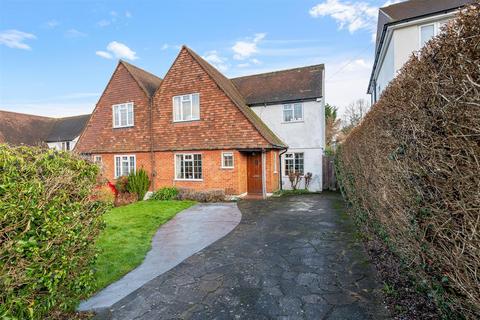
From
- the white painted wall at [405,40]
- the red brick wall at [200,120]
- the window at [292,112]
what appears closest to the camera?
the white painted wall at [405,40]

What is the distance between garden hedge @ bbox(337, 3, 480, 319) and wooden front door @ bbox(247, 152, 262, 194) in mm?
11357

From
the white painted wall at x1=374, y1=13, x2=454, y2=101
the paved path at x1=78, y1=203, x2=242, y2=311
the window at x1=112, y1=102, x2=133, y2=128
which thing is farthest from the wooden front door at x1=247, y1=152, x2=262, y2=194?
the window at x1=112, y1=102, x2=133, y2=128

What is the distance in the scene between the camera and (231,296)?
151 inches

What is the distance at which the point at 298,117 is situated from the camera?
53.1 feet

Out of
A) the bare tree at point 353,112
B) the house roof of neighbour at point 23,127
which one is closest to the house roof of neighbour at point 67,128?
the house roof of neighbour at point 23,127

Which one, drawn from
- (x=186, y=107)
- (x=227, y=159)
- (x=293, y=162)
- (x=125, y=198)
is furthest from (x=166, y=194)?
(x=293, y=162)

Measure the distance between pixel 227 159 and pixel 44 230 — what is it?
11437mm

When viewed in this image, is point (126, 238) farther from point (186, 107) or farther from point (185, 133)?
point (186, 107)

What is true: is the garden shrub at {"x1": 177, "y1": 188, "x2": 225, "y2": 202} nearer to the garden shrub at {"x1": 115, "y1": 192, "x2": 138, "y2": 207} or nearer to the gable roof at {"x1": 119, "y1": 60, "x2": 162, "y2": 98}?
the garden shrub at {"x1": 115, "y1": 192, "x2": 138, "y2": 207}

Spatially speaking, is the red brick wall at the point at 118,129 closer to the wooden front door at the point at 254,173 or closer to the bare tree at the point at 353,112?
the wooden front door at the point at 254,173

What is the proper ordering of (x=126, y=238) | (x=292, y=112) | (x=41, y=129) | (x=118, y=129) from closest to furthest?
(x=126, y=238), (x=292, y=112), (x=118, y=129), (x=41, y=129)

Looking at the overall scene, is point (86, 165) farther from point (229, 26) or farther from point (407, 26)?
point (407, 26)

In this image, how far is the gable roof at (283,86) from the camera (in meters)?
16.1

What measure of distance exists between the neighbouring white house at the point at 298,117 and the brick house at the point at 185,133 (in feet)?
2.09
